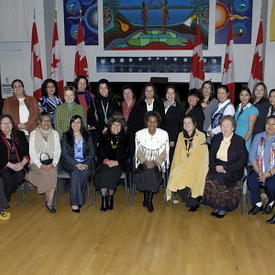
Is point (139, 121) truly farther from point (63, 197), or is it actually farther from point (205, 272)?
point (205, 272)

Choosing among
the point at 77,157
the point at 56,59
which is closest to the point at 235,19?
the point at 56,59

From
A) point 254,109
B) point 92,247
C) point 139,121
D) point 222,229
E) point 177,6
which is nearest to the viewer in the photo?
point 92,247

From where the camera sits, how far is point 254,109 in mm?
4734

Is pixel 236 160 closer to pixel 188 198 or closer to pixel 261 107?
pixel 188 198

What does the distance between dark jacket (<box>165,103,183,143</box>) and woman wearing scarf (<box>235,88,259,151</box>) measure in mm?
756

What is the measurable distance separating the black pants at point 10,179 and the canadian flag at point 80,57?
3.24 meters

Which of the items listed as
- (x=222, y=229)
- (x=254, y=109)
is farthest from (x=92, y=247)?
(x=254, y=109)

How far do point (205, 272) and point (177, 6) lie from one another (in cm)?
551

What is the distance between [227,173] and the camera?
440cm

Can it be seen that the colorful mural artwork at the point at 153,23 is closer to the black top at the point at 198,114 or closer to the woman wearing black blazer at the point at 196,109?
the woman wearing black blazer at the point at 196,109

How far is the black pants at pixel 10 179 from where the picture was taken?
446cm

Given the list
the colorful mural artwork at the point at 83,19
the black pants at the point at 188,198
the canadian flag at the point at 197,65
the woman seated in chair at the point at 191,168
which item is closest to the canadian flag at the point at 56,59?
the colorful mural artwork at the point at 83,19

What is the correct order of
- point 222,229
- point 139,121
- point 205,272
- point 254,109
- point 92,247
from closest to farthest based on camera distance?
point 205,272
point 92,247
point 222,229
point 254,109
point 139,121

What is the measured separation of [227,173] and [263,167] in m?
0.44
